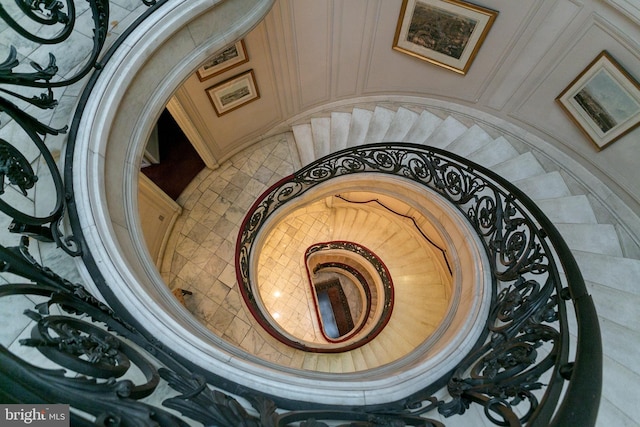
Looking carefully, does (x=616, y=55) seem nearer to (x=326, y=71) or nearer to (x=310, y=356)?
(x=326, y=71)

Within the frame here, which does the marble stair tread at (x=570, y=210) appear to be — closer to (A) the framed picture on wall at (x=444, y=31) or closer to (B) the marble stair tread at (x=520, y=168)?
(B) the marble stair tread at (x=520, y=168)

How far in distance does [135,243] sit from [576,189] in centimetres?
592

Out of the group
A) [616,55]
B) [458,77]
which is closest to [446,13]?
[458,77]

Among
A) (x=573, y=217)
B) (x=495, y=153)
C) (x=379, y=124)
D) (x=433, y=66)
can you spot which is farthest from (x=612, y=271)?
(x=379, y=124)

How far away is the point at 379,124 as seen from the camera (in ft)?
20.5

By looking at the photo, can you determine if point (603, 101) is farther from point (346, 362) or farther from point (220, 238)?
point (220, 238)

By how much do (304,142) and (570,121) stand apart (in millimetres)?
4344

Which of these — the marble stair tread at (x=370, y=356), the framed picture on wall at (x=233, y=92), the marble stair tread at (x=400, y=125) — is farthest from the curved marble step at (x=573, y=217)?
the marble stair tread at (x=370, y=356)

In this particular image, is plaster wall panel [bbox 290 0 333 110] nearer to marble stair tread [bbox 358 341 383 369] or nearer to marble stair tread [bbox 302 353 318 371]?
marble stair tread [bbox 302 353 318 371]

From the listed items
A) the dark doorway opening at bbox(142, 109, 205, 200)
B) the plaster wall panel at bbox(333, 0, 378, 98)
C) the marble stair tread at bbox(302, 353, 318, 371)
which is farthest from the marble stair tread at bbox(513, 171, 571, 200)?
the dark doorway opening at bbox(142, 109, 205, 200)

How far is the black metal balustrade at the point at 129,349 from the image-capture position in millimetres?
1218

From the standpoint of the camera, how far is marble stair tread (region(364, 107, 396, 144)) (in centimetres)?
613

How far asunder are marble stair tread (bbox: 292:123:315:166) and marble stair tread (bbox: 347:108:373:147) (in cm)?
77

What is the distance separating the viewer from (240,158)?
6.73 meters
